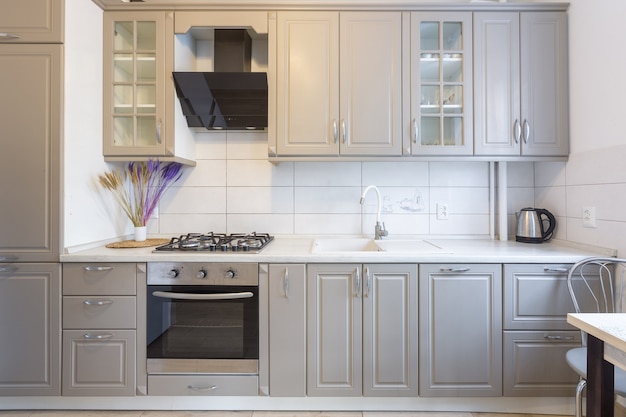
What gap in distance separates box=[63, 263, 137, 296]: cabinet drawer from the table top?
1.90 metres

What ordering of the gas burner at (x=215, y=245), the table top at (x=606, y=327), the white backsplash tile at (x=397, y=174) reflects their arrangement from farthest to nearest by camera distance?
the white backsplash tile at (x=397, y=174) → the gas burner at (x=215, y=245) → the table top at (x=606, y=327)

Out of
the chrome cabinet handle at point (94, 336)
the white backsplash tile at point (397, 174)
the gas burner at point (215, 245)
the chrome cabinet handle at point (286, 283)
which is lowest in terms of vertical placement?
the chrome cabinet handle at point (94, 336)

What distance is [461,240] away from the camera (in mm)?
2357

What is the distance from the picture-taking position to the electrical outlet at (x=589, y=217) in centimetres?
189

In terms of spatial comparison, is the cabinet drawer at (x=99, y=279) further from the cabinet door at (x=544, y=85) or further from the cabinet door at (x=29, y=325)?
the cabinet door at (x=544, y=85)

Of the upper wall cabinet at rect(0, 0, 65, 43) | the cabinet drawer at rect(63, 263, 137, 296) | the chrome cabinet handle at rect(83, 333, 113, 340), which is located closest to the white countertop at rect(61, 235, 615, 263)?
the cabinet drawer at rect(63, 263, 137, 296)

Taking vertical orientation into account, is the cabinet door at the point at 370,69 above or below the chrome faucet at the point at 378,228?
above

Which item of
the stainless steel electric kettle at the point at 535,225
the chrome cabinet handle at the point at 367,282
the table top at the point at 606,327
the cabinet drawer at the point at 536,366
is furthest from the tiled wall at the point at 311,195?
the table top at the point at 606,327

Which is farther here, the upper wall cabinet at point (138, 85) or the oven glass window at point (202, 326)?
the upper wall cabinet at point (138, 85)

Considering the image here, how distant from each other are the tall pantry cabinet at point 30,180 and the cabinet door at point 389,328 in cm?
165

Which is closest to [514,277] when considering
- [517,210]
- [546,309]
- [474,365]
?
[546,309]

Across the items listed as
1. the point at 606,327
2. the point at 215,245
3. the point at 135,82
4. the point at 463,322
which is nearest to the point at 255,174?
the point at 215,245

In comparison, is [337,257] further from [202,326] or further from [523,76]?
[523,76]

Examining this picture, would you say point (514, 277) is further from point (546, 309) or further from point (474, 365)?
point (474, 365)
